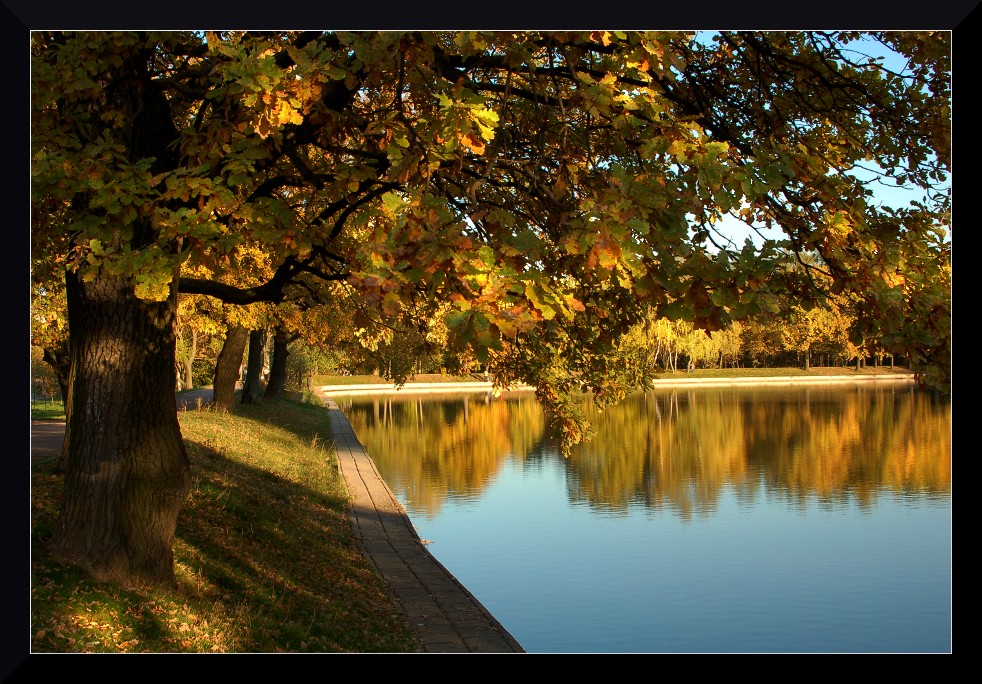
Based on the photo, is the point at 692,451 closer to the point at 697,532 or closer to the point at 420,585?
the point at 697,532

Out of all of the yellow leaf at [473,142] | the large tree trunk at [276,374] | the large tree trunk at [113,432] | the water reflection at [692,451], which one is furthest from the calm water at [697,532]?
the yellow leaf at [473,142]

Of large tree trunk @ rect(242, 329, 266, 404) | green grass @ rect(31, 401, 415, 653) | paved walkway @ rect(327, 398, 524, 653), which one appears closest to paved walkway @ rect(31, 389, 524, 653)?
paved walkway @ rect(327, 398, 524, 653)

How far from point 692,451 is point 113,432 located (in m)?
26.0

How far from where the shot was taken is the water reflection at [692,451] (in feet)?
79.5

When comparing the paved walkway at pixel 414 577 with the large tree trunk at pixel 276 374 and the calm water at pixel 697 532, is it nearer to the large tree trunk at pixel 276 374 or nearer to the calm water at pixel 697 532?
the calm water at pixel 697 532

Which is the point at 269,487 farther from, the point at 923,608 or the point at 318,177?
the point at 923,608

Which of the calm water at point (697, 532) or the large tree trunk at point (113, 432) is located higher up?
Result: the large tree trunk at point (113, 432)

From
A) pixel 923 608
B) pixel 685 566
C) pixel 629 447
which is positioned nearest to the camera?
pixel 923 608

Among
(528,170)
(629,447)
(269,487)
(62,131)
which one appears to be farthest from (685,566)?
(629,447)

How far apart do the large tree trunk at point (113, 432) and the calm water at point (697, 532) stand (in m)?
6.43

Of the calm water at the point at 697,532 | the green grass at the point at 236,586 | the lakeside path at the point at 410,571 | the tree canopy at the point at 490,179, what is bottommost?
the calm water at the point at 697,532

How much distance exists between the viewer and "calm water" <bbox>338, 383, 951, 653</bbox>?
46.8ft
